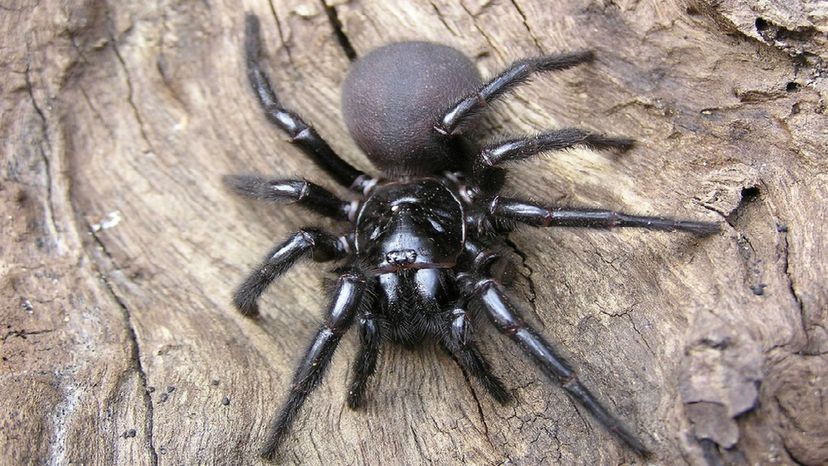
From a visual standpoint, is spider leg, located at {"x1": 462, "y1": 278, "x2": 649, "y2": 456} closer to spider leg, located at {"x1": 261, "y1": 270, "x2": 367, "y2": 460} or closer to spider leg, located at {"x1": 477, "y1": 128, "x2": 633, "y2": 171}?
spider leg, located at {"x1": 261, "y1": 270, "x2": 367, "y2": 460}

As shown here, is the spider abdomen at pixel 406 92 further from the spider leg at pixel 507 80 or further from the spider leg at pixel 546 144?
the spider leg at pixel 546 144

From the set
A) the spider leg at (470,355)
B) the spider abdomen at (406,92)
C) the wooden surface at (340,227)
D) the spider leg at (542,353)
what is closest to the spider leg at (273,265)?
the wooden surface at (340,227)

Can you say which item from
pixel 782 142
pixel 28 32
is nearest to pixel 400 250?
pixel 782 142

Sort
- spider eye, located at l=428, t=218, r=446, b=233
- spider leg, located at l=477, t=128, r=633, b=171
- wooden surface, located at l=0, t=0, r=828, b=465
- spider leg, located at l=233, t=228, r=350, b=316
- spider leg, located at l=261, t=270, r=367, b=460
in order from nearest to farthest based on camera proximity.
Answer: wooden surface, located at l=0, t=0, r=828, b=465 → spider leg, located at l=261, t=270, r=367, b=460 → spider leg, located at l=477, t=128, r=633, b=171 → spider leg, located at l=233, t=228, r=350, b=316 → spider eye, located at l=428, t=218, r=446, b=233

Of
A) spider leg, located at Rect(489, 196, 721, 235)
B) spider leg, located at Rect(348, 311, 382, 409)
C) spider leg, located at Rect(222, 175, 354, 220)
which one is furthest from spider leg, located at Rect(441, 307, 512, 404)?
spider leg, located at Rect(222, 175, 354, 220)

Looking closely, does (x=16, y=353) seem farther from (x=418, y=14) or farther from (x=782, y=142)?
(x=782, y=142)

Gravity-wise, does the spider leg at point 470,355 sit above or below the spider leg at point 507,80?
below

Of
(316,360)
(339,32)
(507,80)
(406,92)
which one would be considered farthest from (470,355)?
(339,32)
